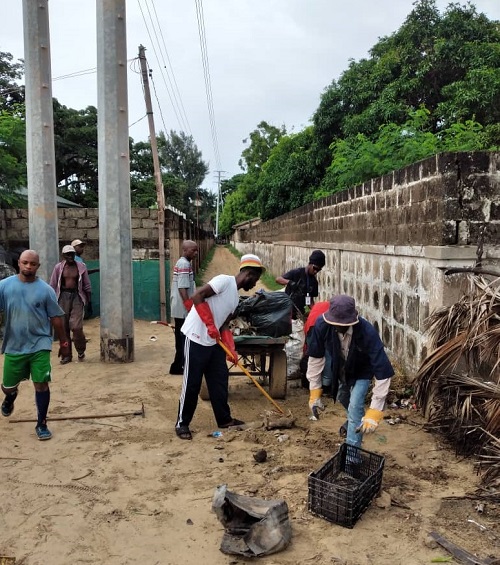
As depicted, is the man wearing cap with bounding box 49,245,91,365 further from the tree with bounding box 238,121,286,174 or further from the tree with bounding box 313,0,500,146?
the tree with bounding box 238,121,286,174

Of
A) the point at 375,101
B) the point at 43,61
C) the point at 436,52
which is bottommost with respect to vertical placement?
the point at 43,61

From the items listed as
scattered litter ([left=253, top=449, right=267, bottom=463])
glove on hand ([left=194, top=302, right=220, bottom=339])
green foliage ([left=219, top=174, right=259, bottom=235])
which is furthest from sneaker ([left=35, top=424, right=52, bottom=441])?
green foliage ([left=219, top=174, right=259, bottom=235])

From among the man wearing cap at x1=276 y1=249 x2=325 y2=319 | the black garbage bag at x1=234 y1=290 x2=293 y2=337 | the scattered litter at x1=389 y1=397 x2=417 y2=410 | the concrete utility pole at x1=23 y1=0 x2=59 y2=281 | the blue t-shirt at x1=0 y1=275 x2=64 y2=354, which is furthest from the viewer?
the concrete utility pole at x1=23 y1=0 x2=59 y2=281

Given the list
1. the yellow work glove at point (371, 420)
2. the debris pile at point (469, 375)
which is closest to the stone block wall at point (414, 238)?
the debris pile at point (469, 375)

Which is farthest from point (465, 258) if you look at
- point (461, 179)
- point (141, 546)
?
point (141, 546)

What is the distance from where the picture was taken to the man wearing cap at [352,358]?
13.4 ft

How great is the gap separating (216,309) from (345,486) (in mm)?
2159

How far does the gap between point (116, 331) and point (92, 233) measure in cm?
444

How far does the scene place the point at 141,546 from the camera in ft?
11.2

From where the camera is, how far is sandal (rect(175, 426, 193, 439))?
5254 mm

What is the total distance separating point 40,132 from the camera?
927 centimetres

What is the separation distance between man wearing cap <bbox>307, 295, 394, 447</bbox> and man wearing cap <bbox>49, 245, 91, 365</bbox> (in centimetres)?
500

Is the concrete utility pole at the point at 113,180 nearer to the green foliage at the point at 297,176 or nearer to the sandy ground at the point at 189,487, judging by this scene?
the sandy ground at the point at 189,487

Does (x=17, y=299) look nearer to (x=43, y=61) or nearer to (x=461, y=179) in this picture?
(x=461, y=179)
